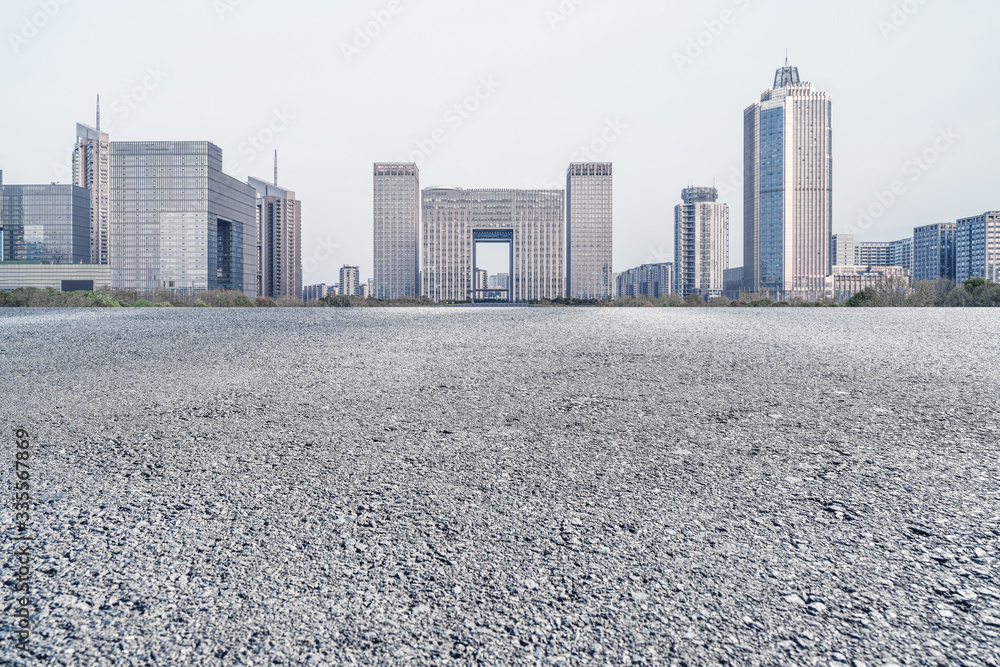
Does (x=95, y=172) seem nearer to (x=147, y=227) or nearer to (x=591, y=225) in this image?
(x=147, y=227)

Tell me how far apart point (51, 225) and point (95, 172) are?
2353 inches

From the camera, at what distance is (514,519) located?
2438mm

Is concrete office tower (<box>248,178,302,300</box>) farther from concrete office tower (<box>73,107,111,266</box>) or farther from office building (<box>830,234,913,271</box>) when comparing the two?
office building (<box>830,234,913,271</box>)

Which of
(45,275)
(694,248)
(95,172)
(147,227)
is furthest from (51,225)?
(694,248)


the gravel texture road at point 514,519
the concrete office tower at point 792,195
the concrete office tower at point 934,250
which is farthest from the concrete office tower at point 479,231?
the gravel texture road at point 514,519

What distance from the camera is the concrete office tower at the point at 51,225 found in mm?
111875

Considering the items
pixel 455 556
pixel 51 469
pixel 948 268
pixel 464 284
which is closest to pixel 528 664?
pixel 455 556

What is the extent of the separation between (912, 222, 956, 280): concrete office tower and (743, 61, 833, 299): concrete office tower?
64.8 feet

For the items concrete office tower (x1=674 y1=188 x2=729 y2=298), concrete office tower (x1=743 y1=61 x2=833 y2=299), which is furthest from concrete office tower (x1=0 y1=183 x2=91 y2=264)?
concrete office tower (x1=743 y1=61 x2=833 y2=299)

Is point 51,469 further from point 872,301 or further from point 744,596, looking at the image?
point 872,301

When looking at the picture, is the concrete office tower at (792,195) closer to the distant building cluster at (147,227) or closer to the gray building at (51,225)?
the distant building cluster at (147,227)

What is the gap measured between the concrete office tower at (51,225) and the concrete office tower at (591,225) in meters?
109

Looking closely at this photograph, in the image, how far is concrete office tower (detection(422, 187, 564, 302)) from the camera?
13050 cm

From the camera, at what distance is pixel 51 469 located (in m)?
3.10
